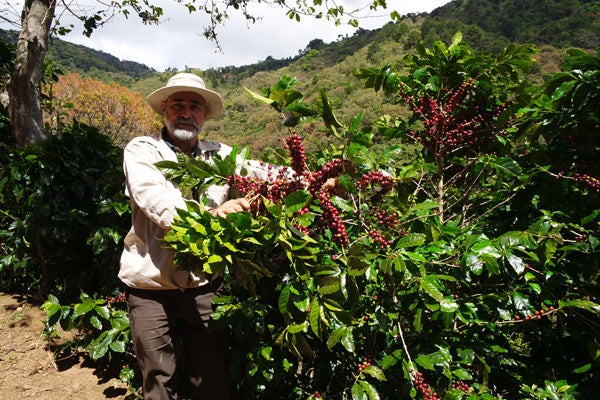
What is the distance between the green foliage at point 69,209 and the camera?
9.58 ft

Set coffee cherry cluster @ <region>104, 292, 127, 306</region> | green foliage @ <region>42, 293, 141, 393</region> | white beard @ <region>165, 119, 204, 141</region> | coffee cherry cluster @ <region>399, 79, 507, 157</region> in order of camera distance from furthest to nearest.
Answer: coffee cherry cluster @ <region>104, 292, 127, 306</region>, green foliage @ <region>42, 293, 141, 393</region>, white beard @ <region>165, 119, 204, 141</region>, coffee cherry cluster @ <region>399, 79, 507, 157</region>

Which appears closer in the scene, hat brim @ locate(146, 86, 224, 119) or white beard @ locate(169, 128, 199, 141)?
white beard @ locate(169, 128, 199, 141)

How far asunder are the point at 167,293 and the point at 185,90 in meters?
1.37

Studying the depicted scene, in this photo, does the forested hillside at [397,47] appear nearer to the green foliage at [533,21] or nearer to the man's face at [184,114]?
the green foliage at [533,21]

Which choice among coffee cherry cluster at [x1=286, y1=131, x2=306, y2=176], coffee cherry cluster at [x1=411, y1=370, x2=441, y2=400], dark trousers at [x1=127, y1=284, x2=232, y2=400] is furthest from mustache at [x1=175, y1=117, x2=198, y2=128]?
coffee cherry cluster at [x1=411, y1=370, x2=441, y2=400]

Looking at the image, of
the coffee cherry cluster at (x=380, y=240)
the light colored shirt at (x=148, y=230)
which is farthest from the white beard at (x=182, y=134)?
the coffee cherry cluster at (x=380, y=240)

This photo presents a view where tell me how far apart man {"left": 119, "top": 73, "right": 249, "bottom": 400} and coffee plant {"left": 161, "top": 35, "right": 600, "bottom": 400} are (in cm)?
18

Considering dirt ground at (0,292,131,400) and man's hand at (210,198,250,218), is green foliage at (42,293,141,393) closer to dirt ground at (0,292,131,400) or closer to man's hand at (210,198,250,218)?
dirt ground at (0,292,131,400)

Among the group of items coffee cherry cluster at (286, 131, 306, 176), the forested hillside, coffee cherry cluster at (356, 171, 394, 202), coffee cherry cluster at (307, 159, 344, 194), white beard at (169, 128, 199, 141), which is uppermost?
the forested hillside

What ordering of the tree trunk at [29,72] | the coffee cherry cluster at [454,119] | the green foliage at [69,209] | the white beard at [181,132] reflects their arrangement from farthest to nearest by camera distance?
1. the tree trunk at [29,72]
2. the green foliage at [69,209]
3. the white beard at [181,132]
4. the coffee cherry cluster at [454,119]

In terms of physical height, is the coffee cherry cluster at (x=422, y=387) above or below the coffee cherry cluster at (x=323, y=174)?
below

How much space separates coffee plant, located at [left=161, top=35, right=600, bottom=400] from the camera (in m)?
1.13

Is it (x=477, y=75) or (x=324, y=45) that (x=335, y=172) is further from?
(x=324, y=45)

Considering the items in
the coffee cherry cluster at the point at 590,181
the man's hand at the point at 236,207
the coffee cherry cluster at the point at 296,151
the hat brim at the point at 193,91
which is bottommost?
the coffee cherry cluster at the point at 590,181
